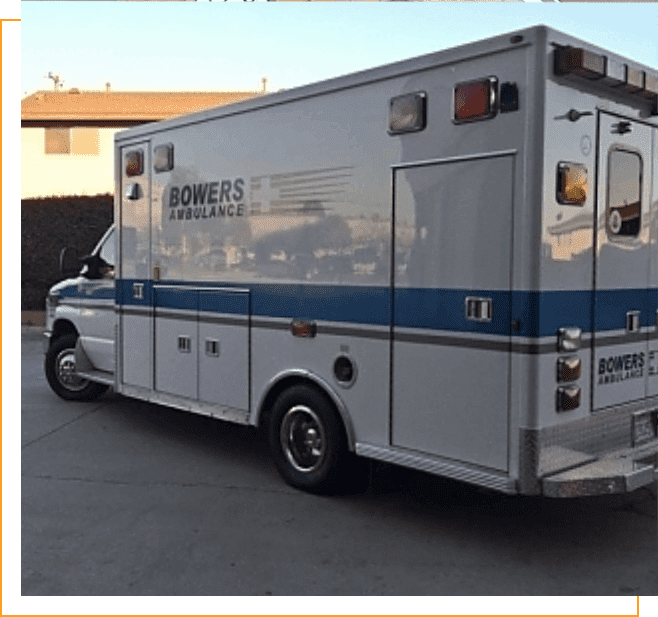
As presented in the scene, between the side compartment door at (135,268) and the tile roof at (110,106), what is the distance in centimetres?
1832

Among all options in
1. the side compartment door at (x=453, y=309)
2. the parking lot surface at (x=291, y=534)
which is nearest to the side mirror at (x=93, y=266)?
the parking lot surface at (x=291, y=534)

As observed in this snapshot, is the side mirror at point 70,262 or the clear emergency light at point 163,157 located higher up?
the clear emergency light at point 163,157

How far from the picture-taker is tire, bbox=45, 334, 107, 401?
8.73 m

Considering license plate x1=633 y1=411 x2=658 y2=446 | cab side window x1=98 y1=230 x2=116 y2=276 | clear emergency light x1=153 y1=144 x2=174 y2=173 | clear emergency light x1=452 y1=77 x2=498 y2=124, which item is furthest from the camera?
cab side window x1=98 y1=230 x2=116 y2=276

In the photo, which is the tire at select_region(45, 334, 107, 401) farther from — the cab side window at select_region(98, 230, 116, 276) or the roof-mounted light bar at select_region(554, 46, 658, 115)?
the roof-mounted light bar at select_region(554, 46, 658, 115)

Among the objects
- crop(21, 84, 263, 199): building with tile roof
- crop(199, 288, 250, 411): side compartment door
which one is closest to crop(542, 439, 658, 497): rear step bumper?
crop(199, 288, 250, 411): side compartment door

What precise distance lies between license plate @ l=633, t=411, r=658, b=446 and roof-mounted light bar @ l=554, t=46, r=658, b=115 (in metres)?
1.86

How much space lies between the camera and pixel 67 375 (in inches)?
348

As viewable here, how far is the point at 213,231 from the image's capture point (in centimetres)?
614

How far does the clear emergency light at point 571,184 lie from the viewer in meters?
4.19

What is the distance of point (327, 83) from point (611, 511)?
11.1 feet

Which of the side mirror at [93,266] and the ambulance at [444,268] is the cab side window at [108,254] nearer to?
the side mirror at [93,266]

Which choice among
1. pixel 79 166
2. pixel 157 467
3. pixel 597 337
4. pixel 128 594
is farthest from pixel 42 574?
pixel 79 166

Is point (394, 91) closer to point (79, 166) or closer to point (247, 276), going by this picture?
point (247, 276)
